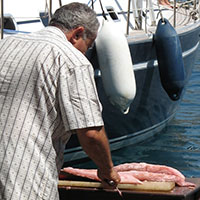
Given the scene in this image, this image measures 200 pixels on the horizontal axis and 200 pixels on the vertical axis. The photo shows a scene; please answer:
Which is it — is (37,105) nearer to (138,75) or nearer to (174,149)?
(138,75)

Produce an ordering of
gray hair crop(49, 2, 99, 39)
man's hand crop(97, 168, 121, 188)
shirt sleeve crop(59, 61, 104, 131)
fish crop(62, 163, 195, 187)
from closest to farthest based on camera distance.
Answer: shirt sleeve crop(59, 61, 104, 131), gray hair crop(49, 2, 99, 39), man's hand crop(97, 168, 121, 188), fish crop(62, 163, 195, 187)

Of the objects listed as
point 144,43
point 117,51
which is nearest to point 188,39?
point 144,43

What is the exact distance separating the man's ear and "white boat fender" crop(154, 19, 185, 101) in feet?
11.7

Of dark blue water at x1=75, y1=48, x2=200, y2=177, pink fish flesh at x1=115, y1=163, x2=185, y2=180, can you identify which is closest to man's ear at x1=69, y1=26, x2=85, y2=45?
pink fish flesh at x1=115, y1=163, x2=185, y2=180

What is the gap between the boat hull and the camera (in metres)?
6.52

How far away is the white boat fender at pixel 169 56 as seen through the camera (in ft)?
21.2

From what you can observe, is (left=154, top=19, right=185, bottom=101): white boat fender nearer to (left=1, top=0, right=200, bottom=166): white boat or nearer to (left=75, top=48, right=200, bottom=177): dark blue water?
(left=1, top=0, right=200, bottom=166): white boat

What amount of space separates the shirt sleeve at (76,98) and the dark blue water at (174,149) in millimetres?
4166

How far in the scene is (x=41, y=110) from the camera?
281cm

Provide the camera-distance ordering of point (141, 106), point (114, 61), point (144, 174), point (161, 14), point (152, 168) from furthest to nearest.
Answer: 1. point (141, 106)
2. point (161, 14)
3. point (114, 61)
4. point (152, 168)
5. point (144, 174)

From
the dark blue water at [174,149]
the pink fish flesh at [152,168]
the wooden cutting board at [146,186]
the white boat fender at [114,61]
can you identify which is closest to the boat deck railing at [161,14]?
the white boat fender at [114,61]

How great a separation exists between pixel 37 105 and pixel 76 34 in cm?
42

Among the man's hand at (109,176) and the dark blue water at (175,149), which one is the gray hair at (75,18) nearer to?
the man's hand at (109,176)

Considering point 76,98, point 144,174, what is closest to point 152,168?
point 144,174
